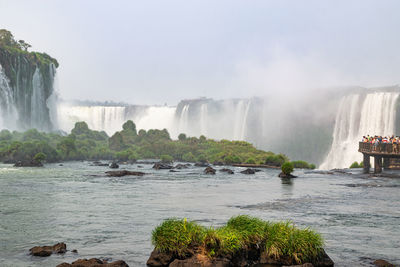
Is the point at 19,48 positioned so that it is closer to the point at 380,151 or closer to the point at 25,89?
the point at 25,89

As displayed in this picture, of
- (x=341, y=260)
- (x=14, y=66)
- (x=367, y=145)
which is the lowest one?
(x=341, y=260)

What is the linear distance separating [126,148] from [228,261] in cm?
11472

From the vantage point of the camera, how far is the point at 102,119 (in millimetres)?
174875

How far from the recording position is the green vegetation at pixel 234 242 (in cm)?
1714

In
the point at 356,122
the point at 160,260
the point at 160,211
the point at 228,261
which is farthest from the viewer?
the point at 356,122

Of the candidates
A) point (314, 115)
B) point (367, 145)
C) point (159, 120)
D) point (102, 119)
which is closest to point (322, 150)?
point (314, 115)

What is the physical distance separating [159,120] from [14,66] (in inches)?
2550

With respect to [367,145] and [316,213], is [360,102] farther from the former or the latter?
[316,213]

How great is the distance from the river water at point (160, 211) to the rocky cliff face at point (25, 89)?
68.7 metres

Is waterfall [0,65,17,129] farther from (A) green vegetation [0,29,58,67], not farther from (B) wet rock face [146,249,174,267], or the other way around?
(B) wet rock face [146,249,174,267]

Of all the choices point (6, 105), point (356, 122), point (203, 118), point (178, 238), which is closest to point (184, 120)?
point (203, 118)

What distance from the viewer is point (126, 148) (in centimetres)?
12950

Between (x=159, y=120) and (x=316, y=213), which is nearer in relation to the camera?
(x=316, y=213)

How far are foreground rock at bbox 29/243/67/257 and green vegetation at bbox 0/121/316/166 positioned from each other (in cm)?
7103
